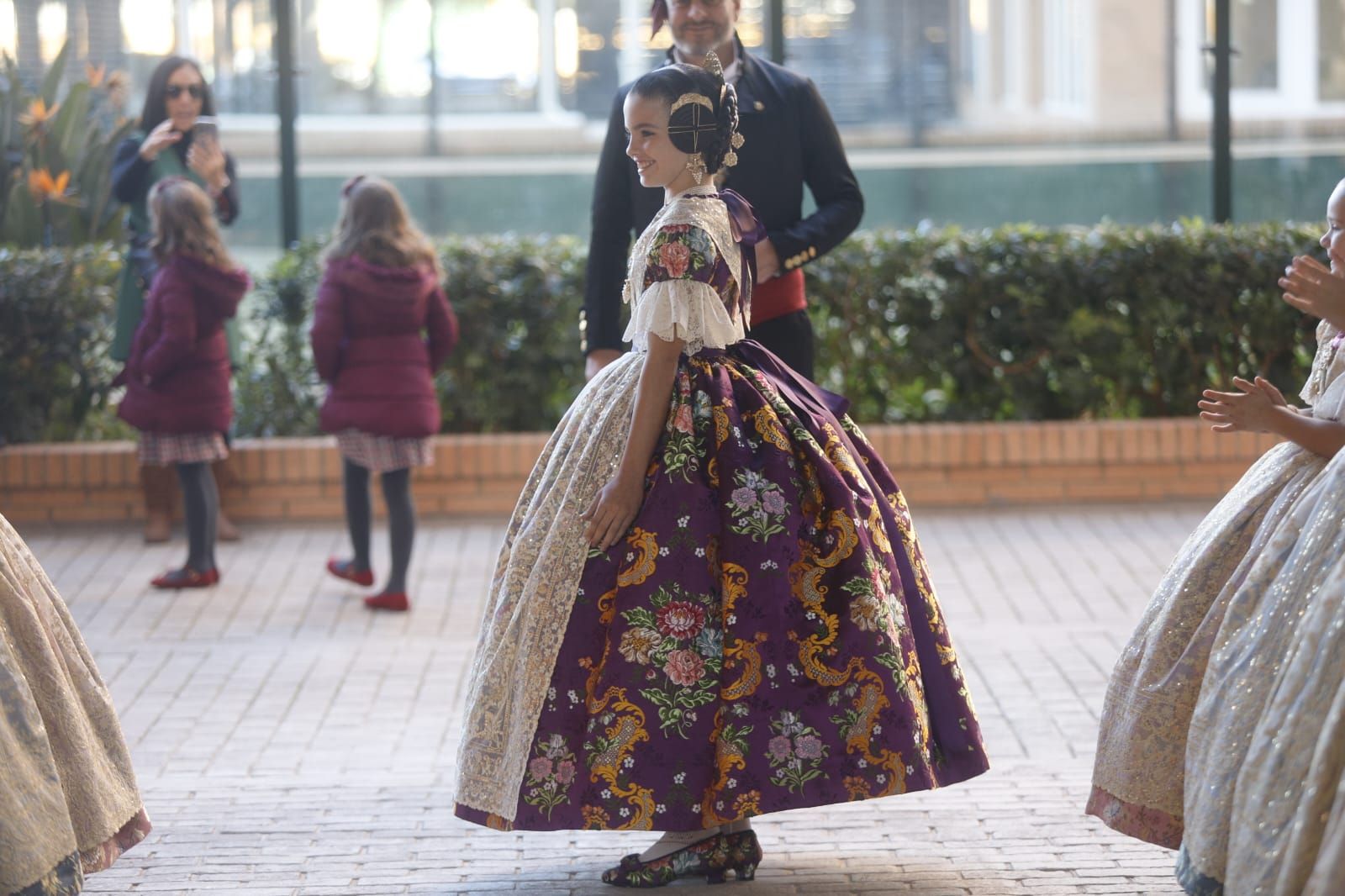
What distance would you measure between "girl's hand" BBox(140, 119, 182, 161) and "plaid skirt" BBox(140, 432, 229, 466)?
110 centimetres

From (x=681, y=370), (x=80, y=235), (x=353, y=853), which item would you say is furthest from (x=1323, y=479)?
(x=80, y=235)

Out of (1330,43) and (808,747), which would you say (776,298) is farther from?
(1330,43)

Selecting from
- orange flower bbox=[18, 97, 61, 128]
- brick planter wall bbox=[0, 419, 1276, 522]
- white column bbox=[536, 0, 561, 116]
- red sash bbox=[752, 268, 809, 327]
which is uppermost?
white column bbox=[536, 0, 561, 116]

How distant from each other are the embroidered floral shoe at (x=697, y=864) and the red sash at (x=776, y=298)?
1.33 metres

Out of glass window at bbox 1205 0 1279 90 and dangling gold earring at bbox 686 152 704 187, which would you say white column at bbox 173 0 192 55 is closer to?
glass window at bbox 1205 0 1279 90

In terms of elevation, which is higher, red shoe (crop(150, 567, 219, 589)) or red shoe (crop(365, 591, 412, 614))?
red shoe (crop(150, 567, 219, 589))

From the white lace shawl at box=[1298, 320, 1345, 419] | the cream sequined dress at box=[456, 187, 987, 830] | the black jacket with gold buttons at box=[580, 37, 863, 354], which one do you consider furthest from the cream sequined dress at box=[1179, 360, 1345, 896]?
the black jacket with gold buttons at box=[580, 37, 863, 354]

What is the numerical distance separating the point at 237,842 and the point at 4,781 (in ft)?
3.36

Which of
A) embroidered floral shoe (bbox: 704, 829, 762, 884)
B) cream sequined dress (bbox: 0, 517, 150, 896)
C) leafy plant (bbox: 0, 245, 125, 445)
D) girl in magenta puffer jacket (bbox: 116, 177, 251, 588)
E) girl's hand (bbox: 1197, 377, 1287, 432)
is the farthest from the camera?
leafy plant (bbox: 0, 245, 125, 445)

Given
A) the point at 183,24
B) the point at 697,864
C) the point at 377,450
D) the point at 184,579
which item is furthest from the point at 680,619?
the point at 183,24

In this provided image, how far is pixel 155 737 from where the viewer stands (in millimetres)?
4742

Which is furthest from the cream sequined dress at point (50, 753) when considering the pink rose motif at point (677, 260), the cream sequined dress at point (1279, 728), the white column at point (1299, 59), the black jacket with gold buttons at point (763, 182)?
the white column at point (1299, 59)

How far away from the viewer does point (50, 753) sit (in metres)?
3.07

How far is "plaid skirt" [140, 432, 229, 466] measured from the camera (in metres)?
6.22
